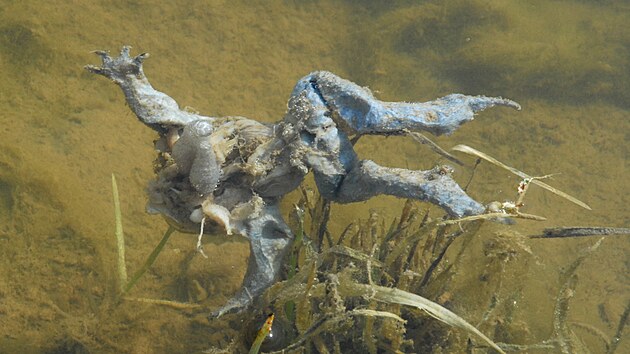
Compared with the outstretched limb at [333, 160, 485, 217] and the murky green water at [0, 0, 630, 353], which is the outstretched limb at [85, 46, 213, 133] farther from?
the murky green water at [0, 0, 630, 353]

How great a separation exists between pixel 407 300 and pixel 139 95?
1.37 metres

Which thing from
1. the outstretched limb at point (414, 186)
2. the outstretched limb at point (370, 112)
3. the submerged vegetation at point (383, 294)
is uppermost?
the outstretched limb at point (370, 112)

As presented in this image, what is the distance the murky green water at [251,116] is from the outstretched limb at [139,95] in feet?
3.98

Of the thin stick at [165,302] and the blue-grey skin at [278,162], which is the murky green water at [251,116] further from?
the blue-grey skin at [278,162]

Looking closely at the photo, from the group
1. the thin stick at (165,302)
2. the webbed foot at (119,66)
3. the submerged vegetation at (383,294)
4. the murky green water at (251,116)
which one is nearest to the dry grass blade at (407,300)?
the submerged vegetation at (383,294)

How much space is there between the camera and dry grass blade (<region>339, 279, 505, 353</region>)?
2.07 meters

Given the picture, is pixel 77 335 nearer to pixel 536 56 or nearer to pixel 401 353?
pixel 401 353

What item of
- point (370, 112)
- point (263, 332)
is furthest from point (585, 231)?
point (263, 332)

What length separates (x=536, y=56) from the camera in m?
4.76

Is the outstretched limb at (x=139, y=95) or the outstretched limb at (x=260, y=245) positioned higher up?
the outstretched limb at (x=139, y=95)

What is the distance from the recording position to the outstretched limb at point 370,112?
7.89 feet

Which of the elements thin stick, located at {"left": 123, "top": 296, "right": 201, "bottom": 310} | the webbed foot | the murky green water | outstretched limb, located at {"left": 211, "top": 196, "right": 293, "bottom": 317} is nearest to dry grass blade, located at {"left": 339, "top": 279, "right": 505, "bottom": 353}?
outstretched limb, located at {"left": 211, "top": 196, "right": 293, "bottom": 317}

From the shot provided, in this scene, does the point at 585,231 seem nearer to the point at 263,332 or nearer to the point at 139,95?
the point at 263,332

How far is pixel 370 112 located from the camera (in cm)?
240
